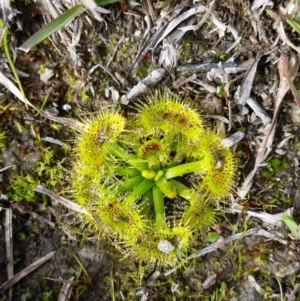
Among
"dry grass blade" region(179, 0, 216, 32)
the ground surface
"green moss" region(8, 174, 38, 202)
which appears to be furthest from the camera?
"green moss" region(8, 174, 38, 202)

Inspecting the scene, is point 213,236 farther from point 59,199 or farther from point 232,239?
point 59,199

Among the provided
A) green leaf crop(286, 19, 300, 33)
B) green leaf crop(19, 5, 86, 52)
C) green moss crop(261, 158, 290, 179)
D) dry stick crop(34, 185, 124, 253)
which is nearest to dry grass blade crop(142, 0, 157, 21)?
green leaf crop(19, 5, 86, 52)

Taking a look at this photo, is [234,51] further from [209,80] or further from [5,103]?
[5,103]

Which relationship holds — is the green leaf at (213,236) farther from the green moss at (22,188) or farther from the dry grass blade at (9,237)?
the dry grass blade at (9,237)

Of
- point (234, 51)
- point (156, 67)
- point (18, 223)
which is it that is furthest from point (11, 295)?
point (234, 51)

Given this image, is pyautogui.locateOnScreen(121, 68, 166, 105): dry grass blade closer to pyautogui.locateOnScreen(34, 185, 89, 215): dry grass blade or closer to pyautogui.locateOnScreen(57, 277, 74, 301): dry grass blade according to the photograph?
pyautogui.locateOnScreen(34, 185, 89, 215): dry grass blade

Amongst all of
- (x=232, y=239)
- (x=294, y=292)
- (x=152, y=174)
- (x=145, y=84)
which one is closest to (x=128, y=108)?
(x=145, y=84)
